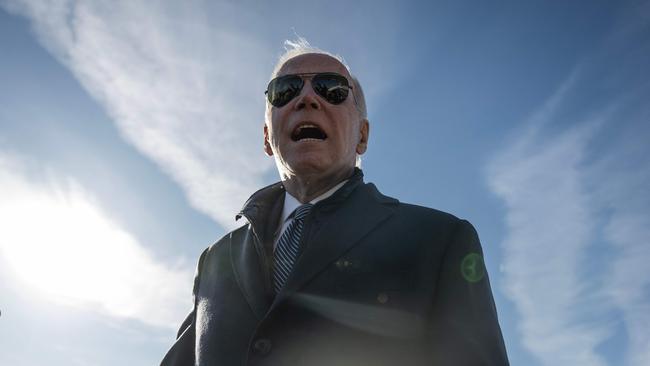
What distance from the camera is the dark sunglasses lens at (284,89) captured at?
14.4ft

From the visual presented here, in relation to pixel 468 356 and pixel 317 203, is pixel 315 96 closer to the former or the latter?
pixel 317 203

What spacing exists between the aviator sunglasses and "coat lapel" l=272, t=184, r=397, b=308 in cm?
90

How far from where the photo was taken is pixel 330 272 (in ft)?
10.9

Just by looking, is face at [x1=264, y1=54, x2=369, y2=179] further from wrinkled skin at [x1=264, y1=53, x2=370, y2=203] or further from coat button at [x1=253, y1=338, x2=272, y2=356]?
coat button at [x1=253, y1=338, x2=272, y2=356]

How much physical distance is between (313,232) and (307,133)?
894 millimetres

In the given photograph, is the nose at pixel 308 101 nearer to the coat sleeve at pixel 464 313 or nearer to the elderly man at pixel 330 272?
the elderly man at pixel 330 272

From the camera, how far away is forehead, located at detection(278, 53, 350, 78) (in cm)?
454

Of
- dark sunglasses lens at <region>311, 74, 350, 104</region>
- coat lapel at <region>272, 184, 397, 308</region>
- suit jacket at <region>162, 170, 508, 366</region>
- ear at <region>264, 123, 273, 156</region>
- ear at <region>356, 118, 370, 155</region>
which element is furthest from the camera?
ear at <region>264, 123, 273, 156</region>

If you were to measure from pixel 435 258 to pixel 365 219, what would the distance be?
1.90 ft

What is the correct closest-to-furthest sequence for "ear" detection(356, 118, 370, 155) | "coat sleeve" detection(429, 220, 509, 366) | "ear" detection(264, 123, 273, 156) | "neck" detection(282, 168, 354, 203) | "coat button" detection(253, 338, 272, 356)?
"coat sleeve" detection(429, 220, 509, 366)
"coat button" detection(253, 338, 272, 356)
"neck" detection(282, 168, 354, 203)
"ear" detection(356, 118, 370, 155)
"ear" detection(264, 123, 273, 156)

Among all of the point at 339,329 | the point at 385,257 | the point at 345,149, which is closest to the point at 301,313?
the point at 339,329

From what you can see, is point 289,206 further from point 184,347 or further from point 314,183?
point 184,347

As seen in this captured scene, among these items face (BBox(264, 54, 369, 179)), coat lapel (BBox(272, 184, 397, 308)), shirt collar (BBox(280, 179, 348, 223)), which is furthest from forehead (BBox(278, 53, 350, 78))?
coat lapel (BBox(272, 184, 397, 308))

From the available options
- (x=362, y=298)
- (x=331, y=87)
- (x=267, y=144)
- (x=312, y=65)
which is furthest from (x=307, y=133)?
(x=362, y=298)
